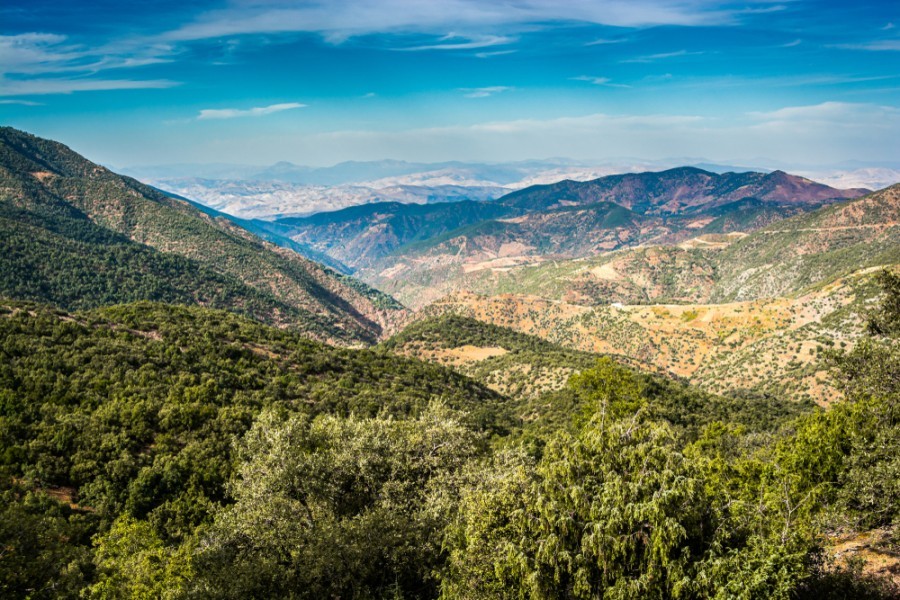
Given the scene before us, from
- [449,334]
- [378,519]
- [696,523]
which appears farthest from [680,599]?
[449,334]

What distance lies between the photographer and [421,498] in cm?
2816

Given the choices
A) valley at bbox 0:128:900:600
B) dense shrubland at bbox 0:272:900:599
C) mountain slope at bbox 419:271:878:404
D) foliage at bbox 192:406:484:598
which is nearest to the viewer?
dense shrubland at bbox 0:272:900:599

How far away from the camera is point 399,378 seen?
8981 cm

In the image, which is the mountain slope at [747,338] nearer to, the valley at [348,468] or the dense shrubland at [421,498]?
the valley at [348,468]

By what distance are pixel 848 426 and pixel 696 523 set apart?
21.1 metres

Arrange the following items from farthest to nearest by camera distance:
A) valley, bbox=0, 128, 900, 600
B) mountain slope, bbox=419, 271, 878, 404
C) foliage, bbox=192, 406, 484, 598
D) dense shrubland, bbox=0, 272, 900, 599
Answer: mountain slope, bbox=419, 271, 878, 404
foliage, bbox=192, 406, 484, 598
valley, bbox=0, 128, 900, 600
dense shrubland, bbox=0, 272, 900, 599

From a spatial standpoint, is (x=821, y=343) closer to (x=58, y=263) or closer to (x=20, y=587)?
(x=20, y=587)

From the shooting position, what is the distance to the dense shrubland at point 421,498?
18.0 metres

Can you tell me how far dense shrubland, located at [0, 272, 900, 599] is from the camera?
18.0 meters

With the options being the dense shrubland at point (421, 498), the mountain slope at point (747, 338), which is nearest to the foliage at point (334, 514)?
the dense shrubland at point (421, 498)

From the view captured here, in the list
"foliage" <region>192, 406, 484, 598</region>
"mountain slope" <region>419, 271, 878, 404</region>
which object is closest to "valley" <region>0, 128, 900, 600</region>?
"foliage" <region>192, 406, 484, 598</region>

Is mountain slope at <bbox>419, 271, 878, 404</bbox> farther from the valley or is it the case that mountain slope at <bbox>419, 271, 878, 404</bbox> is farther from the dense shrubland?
the dense shrubland

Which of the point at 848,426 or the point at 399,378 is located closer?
the point at 848,426

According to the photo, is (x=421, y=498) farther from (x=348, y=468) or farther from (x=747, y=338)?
(x=747, y=338)
